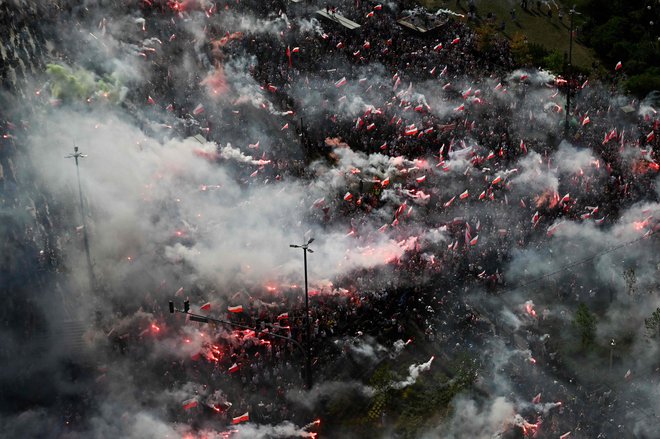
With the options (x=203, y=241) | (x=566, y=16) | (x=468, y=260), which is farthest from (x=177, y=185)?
(x=566, y=16)

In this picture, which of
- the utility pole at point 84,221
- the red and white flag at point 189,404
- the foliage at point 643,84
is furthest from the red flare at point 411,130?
the red and white flag at point 189,404

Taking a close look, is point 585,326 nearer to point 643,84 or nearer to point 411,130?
point 411,130

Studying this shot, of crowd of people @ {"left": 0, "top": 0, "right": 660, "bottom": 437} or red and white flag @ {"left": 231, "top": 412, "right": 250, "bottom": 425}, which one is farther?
crowd of people @ {"left": 0, "top": 0, "right": 660, "bottom": 437}

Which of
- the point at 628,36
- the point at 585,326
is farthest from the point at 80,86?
the point at 628,36

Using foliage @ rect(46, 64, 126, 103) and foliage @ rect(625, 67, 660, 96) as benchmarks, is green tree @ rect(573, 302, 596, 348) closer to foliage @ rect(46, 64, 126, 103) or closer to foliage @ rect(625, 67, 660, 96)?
foliage @ rect(625, 67, 660, 96)

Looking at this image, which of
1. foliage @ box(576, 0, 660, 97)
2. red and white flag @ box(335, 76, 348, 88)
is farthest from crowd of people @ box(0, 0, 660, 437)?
foliage @ box(576, 0, 660, 97)

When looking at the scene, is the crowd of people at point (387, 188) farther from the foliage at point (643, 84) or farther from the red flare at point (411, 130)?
the foliage at point (643, 84)

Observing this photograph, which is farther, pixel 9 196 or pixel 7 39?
pixel 7 39

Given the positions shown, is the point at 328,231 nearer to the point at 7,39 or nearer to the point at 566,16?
the point at 7,39
